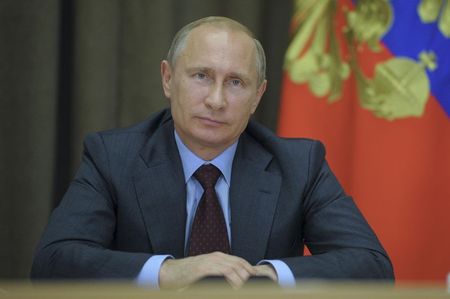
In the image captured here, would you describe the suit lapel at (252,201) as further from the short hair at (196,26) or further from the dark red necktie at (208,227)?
the short hair at (196,26)

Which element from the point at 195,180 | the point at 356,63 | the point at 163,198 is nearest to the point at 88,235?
the point at 163,198

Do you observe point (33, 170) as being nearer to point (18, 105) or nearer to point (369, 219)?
point (18, 105)

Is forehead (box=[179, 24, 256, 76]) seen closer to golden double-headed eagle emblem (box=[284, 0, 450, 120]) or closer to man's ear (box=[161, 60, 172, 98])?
man's ear (box=[161, 60, 172, 98])

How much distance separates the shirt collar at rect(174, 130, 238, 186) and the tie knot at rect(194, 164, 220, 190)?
1 cm

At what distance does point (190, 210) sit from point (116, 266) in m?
0.36

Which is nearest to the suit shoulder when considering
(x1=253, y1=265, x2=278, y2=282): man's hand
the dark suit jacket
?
the dark suit jacket

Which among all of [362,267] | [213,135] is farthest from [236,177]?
[362,267]

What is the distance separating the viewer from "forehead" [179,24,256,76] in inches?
81.9

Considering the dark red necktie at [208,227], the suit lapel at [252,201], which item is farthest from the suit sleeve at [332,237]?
the dark red necktie at [208,227]

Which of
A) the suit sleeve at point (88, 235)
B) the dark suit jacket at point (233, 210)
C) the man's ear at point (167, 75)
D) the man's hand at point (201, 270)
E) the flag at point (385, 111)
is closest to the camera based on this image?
the man's hand at point (201, 270)

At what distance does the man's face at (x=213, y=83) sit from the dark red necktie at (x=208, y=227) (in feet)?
0.57

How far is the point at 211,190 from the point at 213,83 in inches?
12.5

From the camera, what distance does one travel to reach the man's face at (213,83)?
2082 mm

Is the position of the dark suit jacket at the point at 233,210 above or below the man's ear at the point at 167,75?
below
